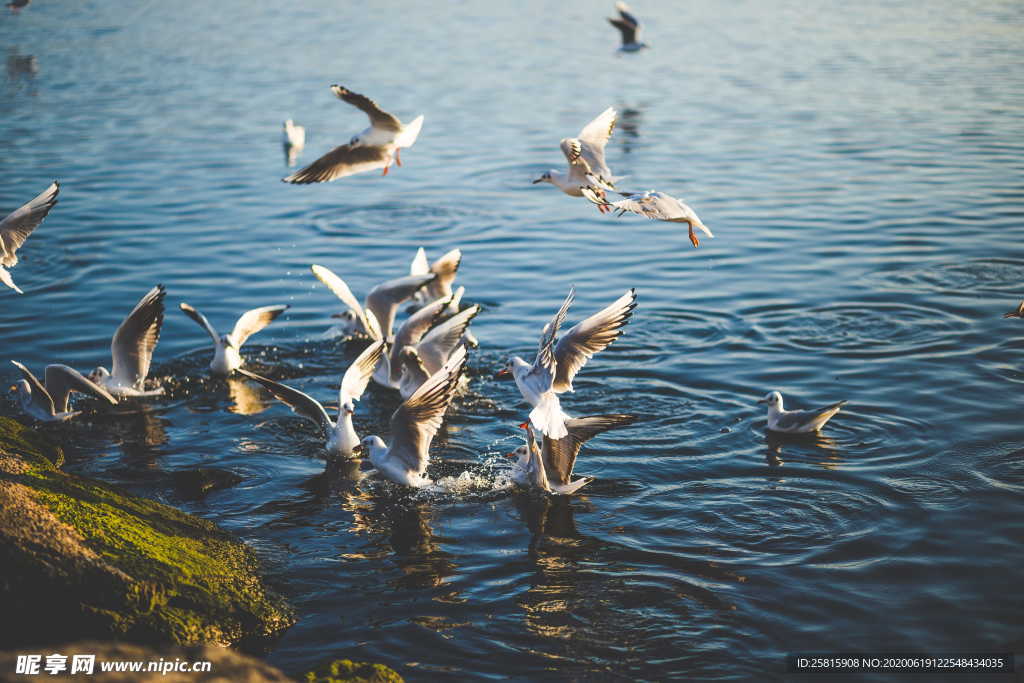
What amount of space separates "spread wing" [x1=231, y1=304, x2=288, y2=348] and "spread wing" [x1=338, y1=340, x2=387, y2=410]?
2.25m

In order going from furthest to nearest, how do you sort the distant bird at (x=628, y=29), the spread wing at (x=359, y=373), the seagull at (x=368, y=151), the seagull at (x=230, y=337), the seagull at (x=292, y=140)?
the distant bird at (x=628, y=29) → the seagull at (x=292, y=140) → the seagull at (x=230, y=337) → the seagull at (x=368, y=151) → the spread wing at (x=359, y=373)

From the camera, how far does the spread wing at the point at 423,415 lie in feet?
30.8

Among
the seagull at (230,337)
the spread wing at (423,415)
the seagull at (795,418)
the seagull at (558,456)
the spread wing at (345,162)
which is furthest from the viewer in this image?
the seagull at (230,337)

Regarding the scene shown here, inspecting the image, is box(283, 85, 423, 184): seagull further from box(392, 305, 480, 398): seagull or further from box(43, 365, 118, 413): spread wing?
box(43, 365, 118, 413): spread wing

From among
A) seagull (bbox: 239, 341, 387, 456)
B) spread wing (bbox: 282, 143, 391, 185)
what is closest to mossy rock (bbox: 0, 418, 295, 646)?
seagull (bbox: 239, 341, 387, 456)

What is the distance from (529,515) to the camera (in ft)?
32.5

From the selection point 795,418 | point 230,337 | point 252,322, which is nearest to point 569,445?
point 795,418

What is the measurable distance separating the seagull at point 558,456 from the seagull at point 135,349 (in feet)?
16.7

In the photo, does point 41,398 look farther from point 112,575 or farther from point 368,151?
point 112,575

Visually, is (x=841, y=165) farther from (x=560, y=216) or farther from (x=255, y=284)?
(x=255, y=284)

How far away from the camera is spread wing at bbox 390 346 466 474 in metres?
9.40

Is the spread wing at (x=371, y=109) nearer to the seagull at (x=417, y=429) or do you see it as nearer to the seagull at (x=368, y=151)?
the seagull at (x=368, y=151)

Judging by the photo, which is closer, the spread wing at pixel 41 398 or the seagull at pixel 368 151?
the spread wing at pixel 41 398

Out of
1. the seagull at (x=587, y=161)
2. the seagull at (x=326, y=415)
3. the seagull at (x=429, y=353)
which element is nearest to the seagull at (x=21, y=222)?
the seagull at (x=326, y=415)
